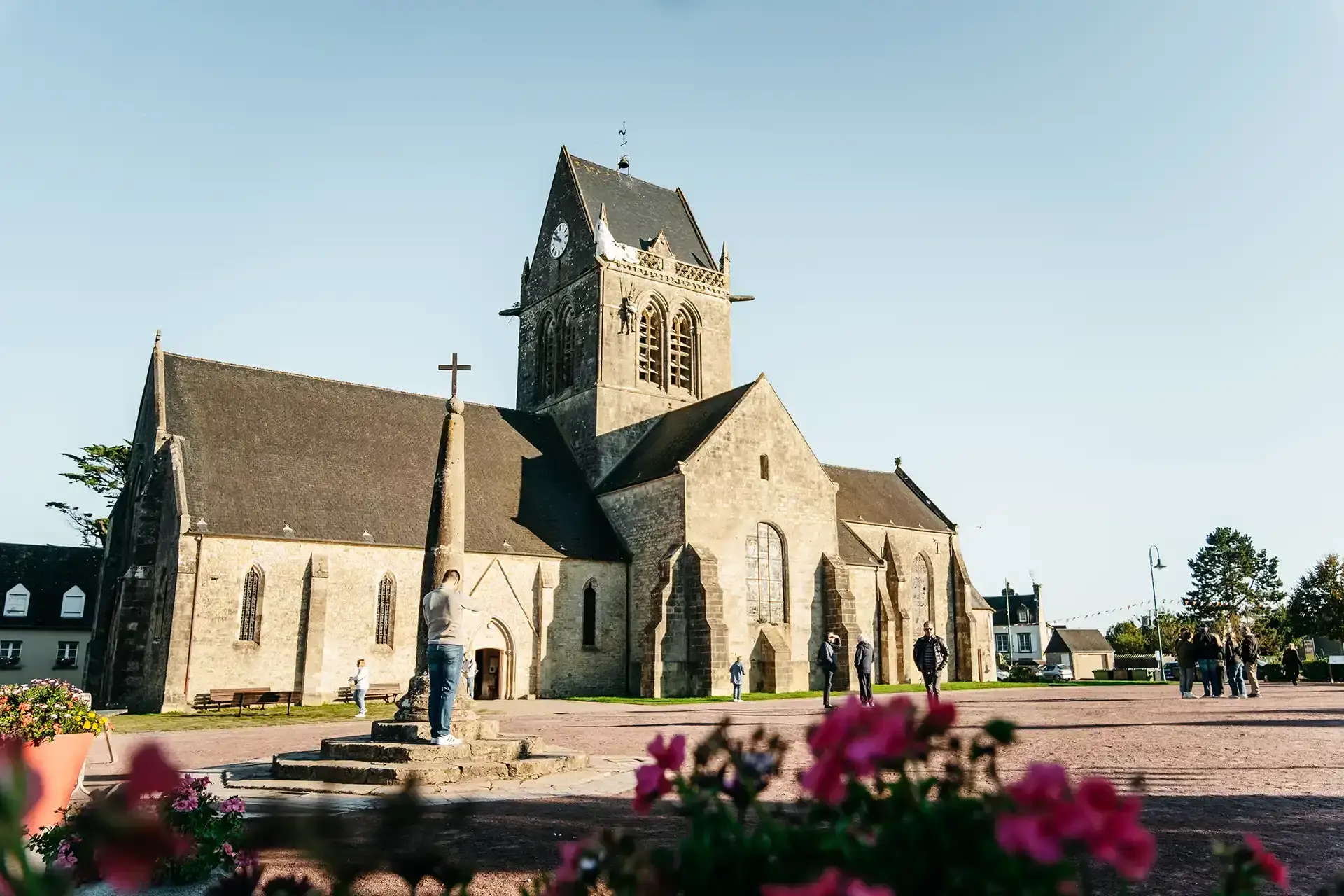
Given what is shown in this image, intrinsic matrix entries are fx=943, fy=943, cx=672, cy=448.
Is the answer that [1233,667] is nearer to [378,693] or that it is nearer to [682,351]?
[378,693]

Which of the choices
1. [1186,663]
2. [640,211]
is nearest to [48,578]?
[640,211]

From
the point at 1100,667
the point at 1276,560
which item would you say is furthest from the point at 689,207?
the point at 1276,560

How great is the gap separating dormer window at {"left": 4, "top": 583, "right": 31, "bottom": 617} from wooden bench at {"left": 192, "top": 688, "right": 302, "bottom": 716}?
23.0m

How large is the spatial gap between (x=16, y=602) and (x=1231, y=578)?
101378 mm

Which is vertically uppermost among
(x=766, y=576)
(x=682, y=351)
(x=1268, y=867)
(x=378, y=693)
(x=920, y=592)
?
(x=682, y=351)

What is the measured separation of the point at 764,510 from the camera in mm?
33781

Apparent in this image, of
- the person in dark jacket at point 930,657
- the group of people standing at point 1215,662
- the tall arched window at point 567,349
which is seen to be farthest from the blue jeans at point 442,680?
the tall arched window at point 567,349

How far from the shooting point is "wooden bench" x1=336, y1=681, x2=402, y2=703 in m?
27.8

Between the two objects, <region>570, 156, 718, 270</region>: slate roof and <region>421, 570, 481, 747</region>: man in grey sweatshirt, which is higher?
<region>570, 156, 718, 270</region>: slate roof

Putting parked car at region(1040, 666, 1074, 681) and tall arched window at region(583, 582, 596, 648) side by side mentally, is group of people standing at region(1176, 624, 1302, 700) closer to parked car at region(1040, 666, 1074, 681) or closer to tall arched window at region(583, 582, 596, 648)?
tall arched window at region(583, 582, 596, 648)

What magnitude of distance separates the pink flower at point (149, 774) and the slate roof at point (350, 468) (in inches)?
1123

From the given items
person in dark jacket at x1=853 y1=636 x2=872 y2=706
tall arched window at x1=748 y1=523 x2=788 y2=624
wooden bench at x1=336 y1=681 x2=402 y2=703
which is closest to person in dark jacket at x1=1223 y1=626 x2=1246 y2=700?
person in dark jacket at x1=853 y1=636 x2=872 y2=706

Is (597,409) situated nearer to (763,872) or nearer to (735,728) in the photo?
(735,728)

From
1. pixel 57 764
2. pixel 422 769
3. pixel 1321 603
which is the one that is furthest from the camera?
pixel 1321 603
